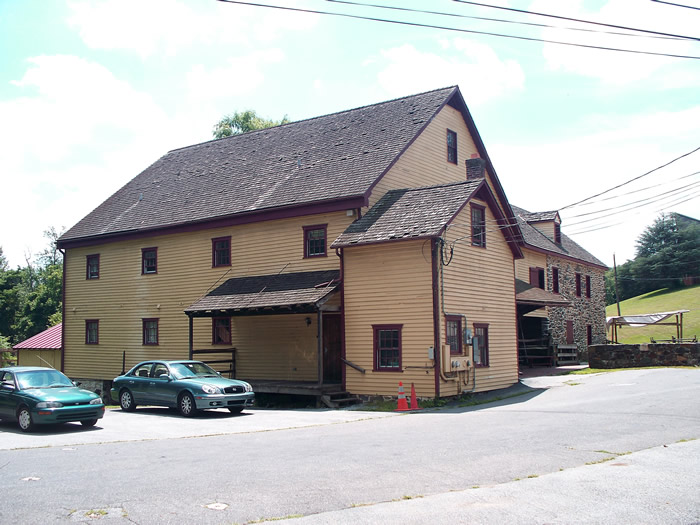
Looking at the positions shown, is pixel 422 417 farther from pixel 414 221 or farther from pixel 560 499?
pixel 560 499

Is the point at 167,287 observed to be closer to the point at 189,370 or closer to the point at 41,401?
the point at 189,370

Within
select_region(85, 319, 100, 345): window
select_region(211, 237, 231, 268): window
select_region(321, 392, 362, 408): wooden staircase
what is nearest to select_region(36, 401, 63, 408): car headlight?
select_region(321, 392, 362, 408): wooden staircase

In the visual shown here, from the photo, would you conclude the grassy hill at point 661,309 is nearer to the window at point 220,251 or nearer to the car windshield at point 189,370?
the window at point 220,251

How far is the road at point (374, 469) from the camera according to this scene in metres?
7.30

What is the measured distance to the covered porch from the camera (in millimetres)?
20688

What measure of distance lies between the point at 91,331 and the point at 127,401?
12156 mm

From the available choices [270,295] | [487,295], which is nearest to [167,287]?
[270,295]

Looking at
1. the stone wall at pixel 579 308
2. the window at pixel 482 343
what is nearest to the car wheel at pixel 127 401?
the window at pixel 482 343

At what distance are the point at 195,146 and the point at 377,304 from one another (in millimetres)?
18178

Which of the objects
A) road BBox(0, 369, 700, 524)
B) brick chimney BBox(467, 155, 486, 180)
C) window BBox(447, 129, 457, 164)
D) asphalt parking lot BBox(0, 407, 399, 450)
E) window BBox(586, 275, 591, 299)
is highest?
window BBox(447, 129, 457, 164)

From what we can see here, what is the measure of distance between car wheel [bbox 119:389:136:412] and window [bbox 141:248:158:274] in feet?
29.8

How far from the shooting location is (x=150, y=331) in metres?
28.2

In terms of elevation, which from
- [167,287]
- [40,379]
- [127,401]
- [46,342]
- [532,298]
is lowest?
[127,401]

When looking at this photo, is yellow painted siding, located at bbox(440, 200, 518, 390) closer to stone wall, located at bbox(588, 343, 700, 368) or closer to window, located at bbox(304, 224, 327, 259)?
window, located at bbox(304, 224, 327, 259)
